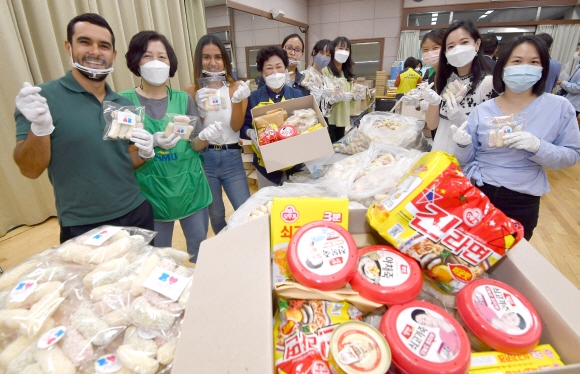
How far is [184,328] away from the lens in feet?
1.81

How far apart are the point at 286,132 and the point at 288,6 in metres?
6.20

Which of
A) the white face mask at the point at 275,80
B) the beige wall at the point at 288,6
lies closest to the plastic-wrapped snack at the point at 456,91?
the white face mask at the point at 275,80

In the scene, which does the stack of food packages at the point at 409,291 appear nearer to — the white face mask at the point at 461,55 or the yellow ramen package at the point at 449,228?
the yellow ramen package at the point at 449,228

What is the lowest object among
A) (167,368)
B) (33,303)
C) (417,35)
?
(167,368)

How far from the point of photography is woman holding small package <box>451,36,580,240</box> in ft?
3.77

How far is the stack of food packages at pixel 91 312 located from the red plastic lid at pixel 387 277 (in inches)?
16.1

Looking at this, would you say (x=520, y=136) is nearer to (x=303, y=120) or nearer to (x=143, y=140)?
(x=303, y=120)

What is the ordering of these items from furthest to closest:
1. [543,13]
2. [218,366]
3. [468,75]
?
[543,13] < [468,75] < [218,366]

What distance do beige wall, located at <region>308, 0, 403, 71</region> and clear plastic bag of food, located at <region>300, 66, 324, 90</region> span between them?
5.79m

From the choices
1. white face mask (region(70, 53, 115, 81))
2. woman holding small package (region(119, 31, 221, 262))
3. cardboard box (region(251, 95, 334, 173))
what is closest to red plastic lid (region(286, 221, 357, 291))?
cardboard box (region(251, 95, 334, 173))

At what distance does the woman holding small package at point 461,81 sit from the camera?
1.53 metres

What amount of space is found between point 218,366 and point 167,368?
0.50ft

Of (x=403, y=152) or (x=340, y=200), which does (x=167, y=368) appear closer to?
(x=340, y=200)

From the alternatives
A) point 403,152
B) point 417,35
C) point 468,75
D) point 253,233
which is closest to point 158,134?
point 253,233
